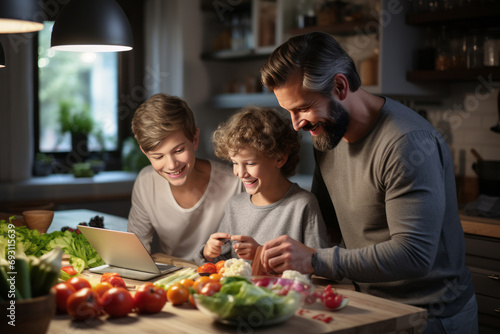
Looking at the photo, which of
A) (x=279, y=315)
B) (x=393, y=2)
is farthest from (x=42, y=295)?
(x=393, y=2)

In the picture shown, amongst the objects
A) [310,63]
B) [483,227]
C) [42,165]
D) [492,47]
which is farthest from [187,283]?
[42,165]

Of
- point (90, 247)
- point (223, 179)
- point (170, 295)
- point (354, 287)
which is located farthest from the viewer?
point (223, 179)

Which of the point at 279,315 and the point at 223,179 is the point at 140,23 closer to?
the point at 223,179

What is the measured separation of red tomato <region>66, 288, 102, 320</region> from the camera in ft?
4.47

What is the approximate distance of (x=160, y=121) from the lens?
2.24 meters

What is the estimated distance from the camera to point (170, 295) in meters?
1.49

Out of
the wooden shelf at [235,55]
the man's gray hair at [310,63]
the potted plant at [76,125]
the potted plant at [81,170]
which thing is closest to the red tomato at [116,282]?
the man's gray hair at [310,63]

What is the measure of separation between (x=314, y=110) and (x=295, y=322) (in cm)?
63

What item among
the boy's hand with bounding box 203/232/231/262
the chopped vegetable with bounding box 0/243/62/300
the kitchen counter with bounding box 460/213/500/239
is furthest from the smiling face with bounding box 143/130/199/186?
the kitchen counter with bounding box 460/213/500/239

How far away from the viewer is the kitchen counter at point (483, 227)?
286 centimetres

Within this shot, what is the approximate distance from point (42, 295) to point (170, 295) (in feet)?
1.12

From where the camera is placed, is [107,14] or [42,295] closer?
[42,295]

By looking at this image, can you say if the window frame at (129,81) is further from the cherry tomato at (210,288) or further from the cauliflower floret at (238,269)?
the cherry tomato at (210,288)

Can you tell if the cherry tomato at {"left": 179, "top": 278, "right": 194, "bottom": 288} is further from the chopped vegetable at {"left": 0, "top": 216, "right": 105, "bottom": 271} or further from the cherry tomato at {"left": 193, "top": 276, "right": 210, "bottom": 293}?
the chopped vegetable at {"left": 0, "top": 216, "right": 105, "bottom": 271}
